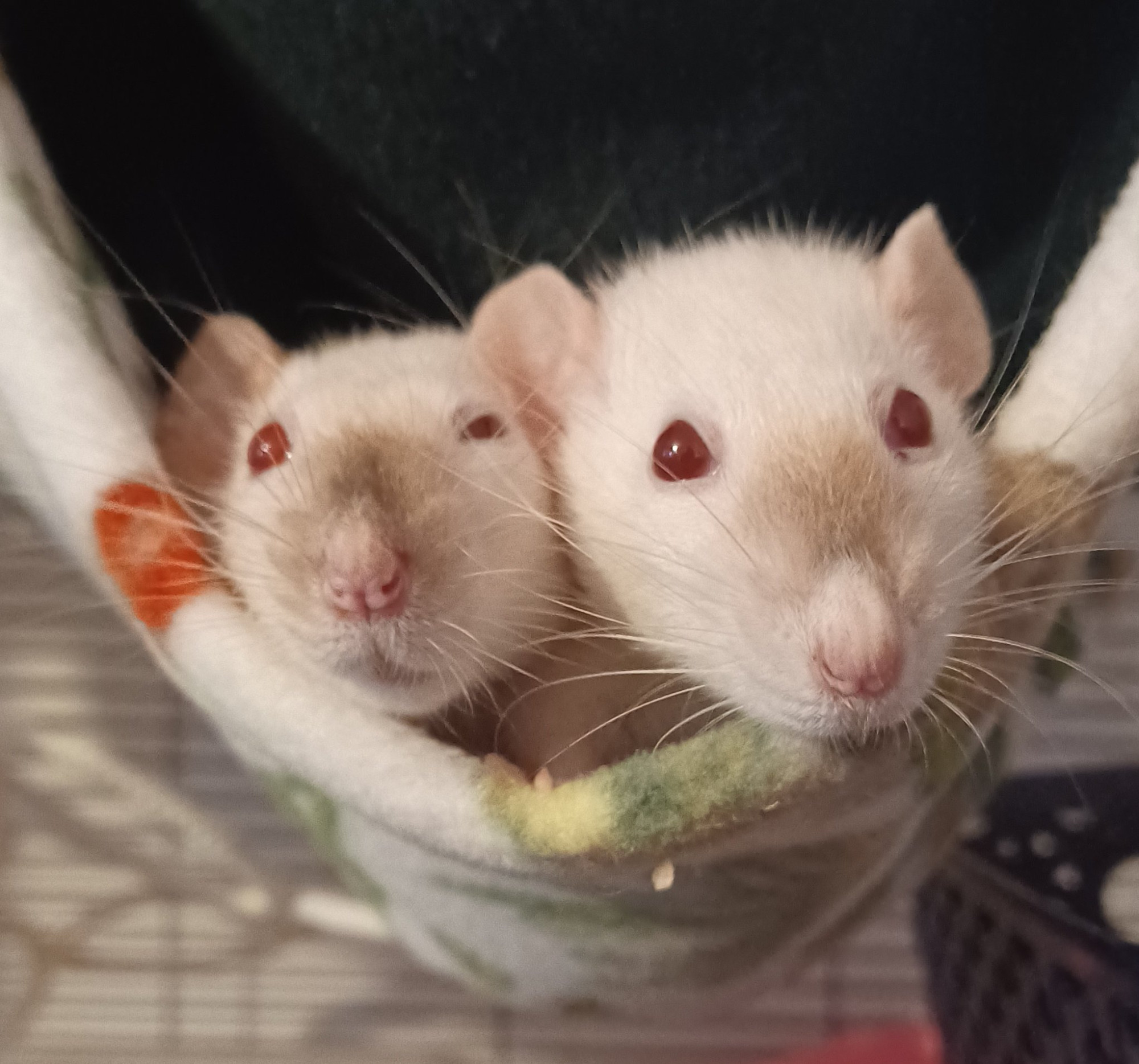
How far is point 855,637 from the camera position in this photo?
47 centimetres

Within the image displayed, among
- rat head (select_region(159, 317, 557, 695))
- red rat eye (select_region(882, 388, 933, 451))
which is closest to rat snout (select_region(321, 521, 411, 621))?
rat head (select_region(159, 317, 557, 695))

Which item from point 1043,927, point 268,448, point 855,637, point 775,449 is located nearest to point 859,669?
point 855,637

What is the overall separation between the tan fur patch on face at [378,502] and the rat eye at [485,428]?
55 mm

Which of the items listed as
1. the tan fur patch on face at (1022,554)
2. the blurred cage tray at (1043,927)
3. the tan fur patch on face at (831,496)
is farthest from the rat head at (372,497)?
the blurred cage tray at (1043,927)

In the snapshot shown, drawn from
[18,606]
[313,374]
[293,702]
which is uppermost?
[18,606]

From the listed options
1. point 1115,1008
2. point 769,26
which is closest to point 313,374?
point 769,26

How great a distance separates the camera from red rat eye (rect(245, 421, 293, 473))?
0.60 metres

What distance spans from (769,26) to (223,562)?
1.87 feet

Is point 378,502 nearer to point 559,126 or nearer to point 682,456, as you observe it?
point 682,456

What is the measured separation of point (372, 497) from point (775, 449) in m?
0.21

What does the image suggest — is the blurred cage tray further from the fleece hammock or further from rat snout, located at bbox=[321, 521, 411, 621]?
rat snout, located at bbox=[321, 521, 411, 621]

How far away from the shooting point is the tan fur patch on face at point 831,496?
1.62 feet

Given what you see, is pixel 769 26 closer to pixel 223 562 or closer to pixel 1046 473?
pixel 1046 473

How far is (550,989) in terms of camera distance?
0.68m
